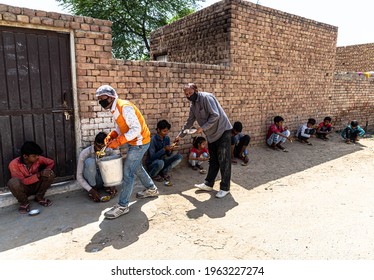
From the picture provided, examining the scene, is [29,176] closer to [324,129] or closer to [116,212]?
[116,212]

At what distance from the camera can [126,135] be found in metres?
3.09

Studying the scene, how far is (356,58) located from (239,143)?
494 inches

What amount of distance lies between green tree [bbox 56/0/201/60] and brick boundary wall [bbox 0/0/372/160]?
11.0 metres

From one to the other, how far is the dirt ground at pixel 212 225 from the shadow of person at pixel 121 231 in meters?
0.01

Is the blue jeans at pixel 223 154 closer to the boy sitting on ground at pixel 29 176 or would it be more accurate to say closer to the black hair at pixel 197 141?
the black hair at pixel 197 141

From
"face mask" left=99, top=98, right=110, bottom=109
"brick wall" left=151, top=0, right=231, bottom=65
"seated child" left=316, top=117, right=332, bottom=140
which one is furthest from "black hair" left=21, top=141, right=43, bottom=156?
"seated child" left=316, top=117, right=332, bottom=140

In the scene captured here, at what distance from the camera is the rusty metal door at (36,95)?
11.7 feet

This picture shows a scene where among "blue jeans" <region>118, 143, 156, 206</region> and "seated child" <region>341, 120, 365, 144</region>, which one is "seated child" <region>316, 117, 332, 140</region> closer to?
"seated child" <region>341, 120, 365, 144</region>

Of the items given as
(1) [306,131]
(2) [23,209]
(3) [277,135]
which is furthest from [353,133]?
→ (2) [23,209]

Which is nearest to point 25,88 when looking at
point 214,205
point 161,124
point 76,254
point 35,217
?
point 35,217

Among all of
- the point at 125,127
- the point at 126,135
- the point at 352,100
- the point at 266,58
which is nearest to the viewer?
the point at 126,135

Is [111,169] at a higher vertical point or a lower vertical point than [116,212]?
higher

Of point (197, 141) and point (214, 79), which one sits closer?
point (197, 141)

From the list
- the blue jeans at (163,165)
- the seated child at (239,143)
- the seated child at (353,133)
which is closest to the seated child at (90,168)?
the blue jeans at (163,165)
